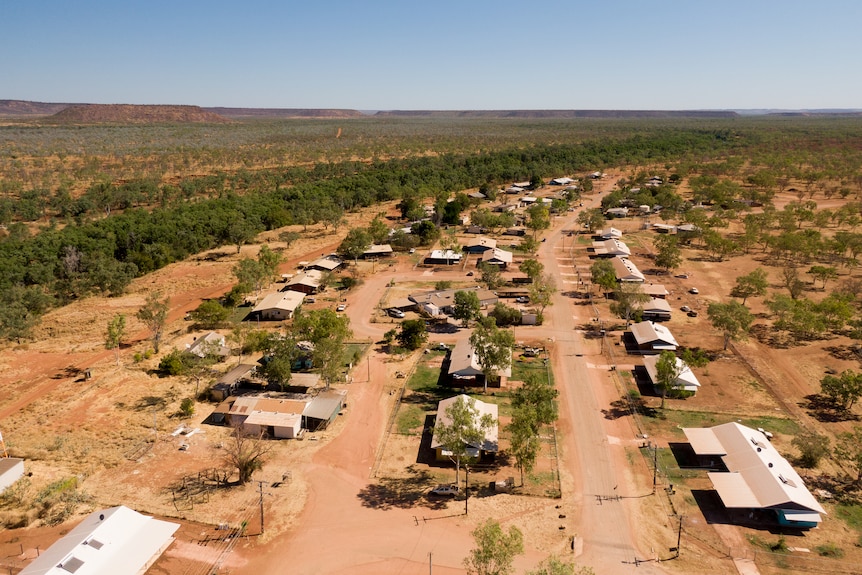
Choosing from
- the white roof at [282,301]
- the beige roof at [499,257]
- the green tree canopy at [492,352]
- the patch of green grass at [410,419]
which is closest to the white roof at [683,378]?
the green tree canopy at [492,352]

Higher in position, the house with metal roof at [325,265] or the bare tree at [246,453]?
the house with metal roof at [325,265]

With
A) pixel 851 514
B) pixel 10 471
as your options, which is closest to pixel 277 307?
pixel 10 471

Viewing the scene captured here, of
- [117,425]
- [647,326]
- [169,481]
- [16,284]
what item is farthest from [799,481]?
[16,284]

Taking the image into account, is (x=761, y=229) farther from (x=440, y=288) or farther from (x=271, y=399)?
(x=271, y=399)

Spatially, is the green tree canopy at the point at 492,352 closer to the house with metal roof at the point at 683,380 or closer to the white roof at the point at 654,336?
the house with metal roof at the point at 683,380

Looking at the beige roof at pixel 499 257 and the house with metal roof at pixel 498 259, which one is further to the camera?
the beige roof at pixel 499 257

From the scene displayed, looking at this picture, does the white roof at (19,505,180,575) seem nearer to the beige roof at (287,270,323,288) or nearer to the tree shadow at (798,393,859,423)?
the beige roof at (287,270,323,288)

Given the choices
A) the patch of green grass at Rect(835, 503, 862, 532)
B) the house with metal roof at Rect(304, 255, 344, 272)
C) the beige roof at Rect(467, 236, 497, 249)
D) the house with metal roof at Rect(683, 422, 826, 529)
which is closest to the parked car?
the house with metal roof at Rect(683, 422, 826, 529)
